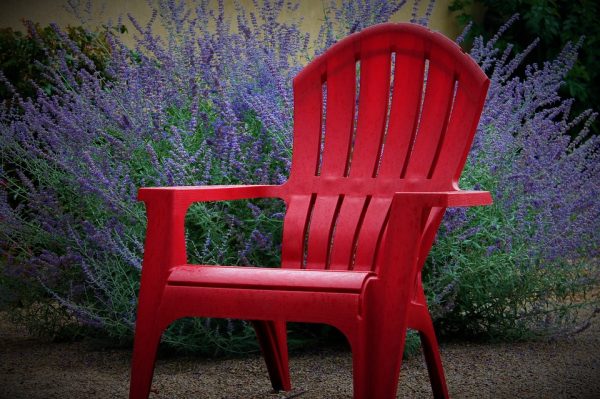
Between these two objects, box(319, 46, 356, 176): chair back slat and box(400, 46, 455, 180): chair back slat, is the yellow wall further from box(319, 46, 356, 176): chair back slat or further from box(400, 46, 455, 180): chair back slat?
box(400, 46, 455, 180): chair back slat

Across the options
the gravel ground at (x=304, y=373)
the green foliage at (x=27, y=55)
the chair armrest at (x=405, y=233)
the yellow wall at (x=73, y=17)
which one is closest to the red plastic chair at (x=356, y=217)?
the chair armrest at (x=405, y=233)

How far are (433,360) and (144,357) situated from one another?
0.87 metres

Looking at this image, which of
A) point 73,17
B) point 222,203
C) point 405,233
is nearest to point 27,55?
point 73,17

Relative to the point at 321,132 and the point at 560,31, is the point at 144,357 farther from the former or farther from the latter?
the point at 560,31

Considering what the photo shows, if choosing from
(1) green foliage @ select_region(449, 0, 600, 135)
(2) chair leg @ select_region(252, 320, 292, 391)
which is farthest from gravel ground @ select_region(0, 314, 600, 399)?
(1) green foliage @ select_region(449, 0, 600, 135)

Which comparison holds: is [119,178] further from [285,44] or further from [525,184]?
[525,184]

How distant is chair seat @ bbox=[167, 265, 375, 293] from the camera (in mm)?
2039

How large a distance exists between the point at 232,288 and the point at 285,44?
163 centimetres

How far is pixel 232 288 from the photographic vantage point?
7.05 feet

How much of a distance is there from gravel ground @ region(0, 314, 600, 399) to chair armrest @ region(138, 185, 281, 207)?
0.68m

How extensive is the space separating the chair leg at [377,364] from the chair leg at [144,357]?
0.59 metres

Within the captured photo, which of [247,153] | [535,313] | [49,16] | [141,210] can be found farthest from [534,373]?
[49,16]

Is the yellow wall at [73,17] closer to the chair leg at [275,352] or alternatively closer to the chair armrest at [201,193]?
the chair armrest at [201,193]

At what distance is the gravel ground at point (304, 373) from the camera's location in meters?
2.81
